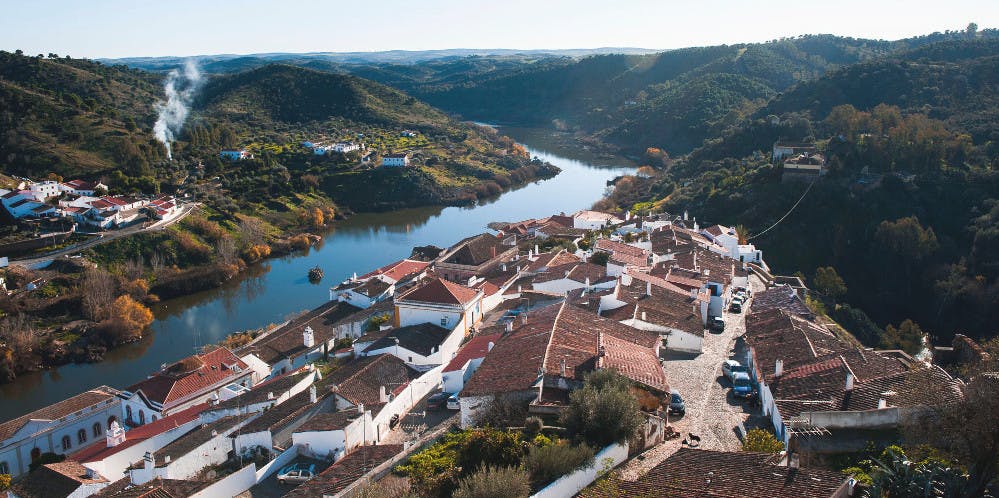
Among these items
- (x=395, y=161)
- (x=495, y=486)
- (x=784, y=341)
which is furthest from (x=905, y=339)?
(x=395, y=161)

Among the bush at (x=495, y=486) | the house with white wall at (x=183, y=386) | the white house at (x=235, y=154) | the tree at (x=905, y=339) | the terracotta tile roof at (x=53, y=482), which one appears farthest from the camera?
the white house at (x=235, y=154)

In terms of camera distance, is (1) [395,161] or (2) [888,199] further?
(1) [395,161]

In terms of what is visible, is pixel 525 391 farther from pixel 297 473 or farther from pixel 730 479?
pixel 297 473

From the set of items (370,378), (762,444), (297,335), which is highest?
(762,444)

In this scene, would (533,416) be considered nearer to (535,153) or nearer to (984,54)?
(984,54)

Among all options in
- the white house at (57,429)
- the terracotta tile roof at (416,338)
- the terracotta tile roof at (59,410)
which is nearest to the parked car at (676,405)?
the terracotta tile roof at (416,338)

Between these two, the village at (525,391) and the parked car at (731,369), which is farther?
the parked car at (731,369)

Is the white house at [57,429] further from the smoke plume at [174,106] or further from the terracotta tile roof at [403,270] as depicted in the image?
the smoke plume at [174,106]

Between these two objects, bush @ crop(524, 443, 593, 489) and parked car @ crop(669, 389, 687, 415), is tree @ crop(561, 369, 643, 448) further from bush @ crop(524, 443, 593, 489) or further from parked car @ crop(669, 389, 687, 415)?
parked car @ crop(669, 389, 687, 415)
